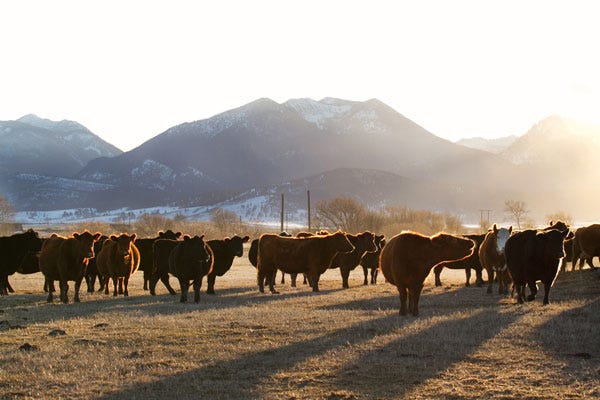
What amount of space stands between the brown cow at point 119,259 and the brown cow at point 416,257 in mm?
9924

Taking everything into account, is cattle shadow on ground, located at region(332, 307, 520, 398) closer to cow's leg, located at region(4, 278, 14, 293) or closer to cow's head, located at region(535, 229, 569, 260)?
cow's head, located at region(535, 229, 569, 260)

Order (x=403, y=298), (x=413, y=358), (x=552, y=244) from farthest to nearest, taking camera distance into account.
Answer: (x=552, y=244), (x=403, y=298), (x=413, y=358)

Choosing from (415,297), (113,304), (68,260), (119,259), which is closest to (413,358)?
(415,297)

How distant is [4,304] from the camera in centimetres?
1966

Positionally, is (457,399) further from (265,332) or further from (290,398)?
(265,332)

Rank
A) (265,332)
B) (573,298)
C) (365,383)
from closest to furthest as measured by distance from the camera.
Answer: (365,383) < (265,332) < (573,298)

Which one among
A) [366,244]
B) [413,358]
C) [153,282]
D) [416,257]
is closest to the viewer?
→ [413,358]

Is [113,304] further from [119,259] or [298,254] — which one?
[298,254]

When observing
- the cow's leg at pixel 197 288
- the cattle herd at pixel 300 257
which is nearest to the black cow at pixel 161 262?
the cattle herd at pixel 300 257

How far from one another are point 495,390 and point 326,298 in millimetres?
12099

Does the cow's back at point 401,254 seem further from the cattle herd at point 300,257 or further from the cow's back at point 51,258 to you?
the cow's back at point 51,258

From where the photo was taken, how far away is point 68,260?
20.8 metres

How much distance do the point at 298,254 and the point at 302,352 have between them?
42.1 ft

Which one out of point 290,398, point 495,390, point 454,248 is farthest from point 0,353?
point 454,248
